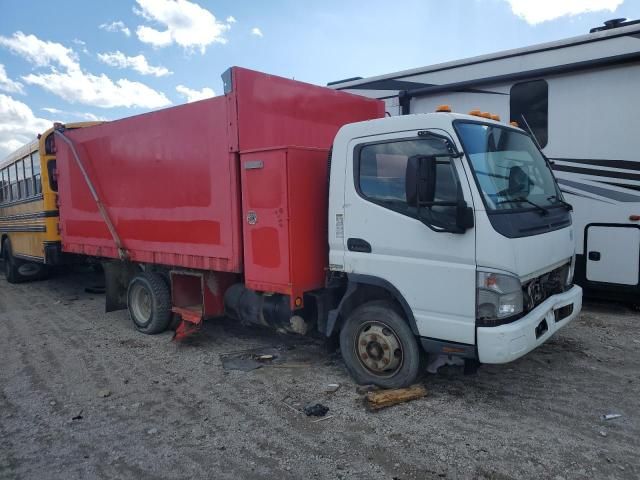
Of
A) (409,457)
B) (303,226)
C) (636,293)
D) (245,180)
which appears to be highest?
(245,180)

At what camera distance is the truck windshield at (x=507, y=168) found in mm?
3781

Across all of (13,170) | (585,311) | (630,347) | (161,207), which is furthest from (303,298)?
(13,170)

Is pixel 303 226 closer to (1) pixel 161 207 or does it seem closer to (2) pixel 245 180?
(2) pixel 245 180

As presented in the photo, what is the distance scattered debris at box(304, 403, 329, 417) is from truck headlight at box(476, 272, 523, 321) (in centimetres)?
146

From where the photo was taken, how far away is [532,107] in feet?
22.2

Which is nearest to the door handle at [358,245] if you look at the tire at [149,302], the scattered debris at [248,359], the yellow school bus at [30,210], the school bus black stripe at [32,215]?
the scattered debris at [248,359]

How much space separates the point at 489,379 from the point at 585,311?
295cm

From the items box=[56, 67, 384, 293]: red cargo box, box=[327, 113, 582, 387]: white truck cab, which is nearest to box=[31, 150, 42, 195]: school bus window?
box=[56, 67, 384, 293]: red cargo box

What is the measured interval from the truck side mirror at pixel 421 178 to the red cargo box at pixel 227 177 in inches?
46.0

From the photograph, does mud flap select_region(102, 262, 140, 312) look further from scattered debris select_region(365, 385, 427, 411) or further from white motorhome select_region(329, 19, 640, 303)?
white motorhome select_region(329, 19, 640, 303)

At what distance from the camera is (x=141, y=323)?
6.66m

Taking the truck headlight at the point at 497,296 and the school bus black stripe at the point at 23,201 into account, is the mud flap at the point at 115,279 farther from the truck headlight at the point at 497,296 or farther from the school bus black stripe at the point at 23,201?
the truck headlight at the point at 497,296

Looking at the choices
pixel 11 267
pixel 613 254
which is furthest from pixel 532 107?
pixel 11 267

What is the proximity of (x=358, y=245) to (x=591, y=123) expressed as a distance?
4096 mm
